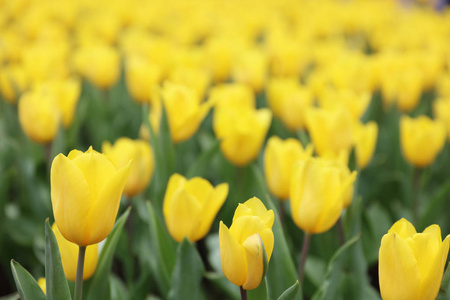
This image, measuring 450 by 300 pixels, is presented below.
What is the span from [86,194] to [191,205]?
23 centimetres

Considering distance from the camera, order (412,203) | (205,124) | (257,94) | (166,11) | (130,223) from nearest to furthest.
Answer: (130,223)
(412,203)
(205,124)
(257,94)
(166,11)

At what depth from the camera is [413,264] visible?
0.62 metres

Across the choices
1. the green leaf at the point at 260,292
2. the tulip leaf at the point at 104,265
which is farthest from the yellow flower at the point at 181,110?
the green leaf at the point at 260,292

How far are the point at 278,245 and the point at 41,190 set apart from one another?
0.87 meters

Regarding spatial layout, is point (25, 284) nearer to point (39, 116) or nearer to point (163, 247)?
point (163, 247)

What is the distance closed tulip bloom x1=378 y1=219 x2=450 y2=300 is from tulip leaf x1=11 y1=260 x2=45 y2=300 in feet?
1.58

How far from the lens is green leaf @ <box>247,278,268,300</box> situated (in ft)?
2.38

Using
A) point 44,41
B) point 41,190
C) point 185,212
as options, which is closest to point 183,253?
point 185,212

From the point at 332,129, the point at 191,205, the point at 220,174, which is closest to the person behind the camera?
the point at 191,205

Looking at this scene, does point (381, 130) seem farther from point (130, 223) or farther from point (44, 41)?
point (44, 41)

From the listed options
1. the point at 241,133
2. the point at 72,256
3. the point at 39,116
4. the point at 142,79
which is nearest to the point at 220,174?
the point at 241,133

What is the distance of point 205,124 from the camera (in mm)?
1924

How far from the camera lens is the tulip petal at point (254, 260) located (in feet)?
2.07

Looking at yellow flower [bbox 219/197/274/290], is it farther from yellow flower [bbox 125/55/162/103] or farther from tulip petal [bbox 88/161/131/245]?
yellow flower [bbox 125/55/162/103]
